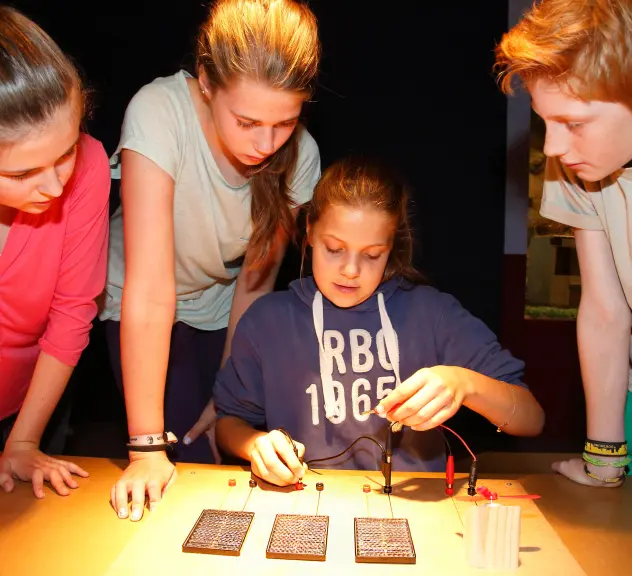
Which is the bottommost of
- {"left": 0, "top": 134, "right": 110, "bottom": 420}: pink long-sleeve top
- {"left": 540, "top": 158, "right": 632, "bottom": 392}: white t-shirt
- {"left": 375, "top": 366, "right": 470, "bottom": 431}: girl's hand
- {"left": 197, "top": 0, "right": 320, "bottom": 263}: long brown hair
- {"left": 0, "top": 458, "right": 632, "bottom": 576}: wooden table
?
{"left": 0, "top": 458, "right": 632, "bottom": 576}: wooden table

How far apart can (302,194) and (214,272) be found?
0.92 ft

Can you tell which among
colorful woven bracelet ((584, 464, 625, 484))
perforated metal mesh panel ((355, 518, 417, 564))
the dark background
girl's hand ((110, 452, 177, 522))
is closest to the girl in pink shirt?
girl's hand ((110, 452, 177, 522))

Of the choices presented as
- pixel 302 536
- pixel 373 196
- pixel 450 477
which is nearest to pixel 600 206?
pixel 373 196

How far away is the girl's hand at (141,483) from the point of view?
53.2 inches

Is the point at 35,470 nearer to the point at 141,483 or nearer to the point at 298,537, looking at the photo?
the point at 141,483

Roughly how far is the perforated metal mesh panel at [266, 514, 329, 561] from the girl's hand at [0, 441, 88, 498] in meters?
0.47

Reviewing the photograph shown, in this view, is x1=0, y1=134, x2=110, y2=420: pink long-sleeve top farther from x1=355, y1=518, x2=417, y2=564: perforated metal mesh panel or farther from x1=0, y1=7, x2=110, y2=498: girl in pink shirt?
x1=355, y1=518, x2=417, y2=564: perforated metal mesh panel

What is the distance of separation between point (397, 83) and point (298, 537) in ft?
5.60

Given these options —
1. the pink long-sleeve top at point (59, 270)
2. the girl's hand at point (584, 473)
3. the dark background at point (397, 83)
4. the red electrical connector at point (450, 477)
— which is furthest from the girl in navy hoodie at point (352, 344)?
the dark background at point (397, 83)

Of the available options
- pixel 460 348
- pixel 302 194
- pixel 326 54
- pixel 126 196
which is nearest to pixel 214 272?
pixel 302 194

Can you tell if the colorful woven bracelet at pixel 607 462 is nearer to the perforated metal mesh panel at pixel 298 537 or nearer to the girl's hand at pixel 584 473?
the girl's hand at pixel 584 473

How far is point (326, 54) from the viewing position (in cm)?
245

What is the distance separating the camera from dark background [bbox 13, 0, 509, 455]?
96.3 inches

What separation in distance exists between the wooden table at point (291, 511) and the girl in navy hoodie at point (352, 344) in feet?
0.63
